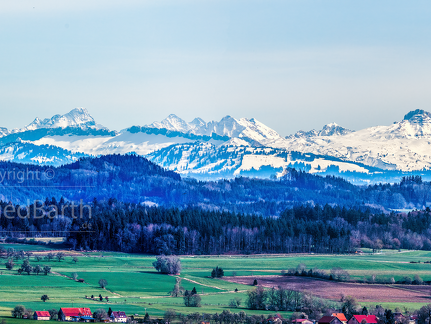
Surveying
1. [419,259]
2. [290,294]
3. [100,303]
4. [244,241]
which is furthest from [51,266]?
[419,259]

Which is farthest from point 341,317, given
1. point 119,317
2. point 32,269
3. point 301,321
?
point 32,269

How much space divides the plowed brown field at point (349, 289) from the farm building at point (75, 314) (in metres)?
38.6

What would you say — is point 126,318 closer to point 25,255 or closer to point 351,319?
point 351,319

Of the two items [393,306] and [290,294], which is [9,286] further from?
[393,306]

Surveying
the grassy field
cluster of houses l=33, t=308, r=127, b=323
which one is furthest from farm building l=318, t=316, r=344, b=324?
cluster of houses l=33, t=308, r=127, b=323

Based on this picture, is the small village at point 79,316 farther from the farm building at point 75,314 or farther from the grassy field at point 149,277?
Result: the grassy field at point 149,277

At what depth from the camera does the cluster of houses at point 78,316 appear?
89562 mm

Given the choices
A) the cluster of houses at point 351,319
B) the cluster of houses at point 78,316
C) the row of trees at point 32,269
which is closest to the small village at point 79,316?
the cluster of houses at point 78,316

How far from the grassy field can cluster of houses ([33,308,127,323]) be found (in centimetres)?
390

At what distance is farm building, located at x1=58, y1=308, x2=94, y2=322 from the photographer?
9100cm

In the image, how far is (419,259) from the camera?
171 meters

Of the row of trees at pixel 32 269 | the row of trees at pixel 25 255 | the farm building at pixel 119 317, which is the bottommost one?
the farm building at pixel 119 317

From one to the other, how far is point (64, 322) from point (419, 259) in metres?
104

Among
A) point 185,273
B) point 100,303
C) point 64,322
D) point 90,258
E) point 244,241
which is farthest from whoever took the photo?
point 244,241
